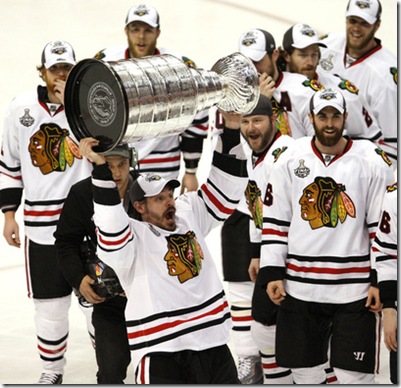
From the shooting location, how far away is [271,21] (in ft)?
36.1

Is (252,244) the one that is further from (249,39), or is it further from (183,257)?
(183,257)

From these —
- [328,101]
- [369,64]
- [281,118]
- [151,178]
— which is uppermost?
[369,64]

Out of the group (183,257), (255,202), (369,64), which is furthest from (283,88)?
(183,257)

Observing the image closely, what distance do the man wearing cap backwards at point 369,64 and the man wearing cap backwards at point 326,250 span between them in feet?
3.72

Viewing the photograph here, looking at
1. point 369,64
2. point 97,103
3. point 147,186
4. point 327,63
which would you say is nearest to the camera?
point 97,103

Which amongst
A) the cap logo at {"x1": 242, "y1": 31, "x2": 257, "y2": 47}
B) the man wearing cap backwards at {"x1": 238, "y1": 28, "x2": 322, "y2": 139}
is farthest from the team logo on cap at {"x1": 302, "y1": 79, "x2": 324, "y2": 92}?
the cap logo at {"x1": 242, "y1": 31, "x2": 257, "y2": 47}

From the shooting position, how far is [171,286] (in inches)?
170

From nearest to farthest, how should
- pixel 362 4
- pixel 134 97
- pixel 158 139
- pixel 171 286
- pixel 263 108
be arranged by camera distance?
pixel 134 97, pixel 171 286, pixel 263 108, pixel 158 139, pixel 362 4

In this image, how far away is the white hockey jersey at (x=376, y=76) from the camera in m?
6.15

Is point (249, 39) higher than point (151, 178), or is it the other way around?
point (249, 39)

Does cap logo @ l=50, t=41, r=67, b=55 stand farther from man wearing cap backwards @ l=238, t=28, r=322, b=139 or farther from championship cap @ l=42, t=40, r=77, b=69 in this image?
man wearing cap backwards @ l=238, t=28, r=322, b=139

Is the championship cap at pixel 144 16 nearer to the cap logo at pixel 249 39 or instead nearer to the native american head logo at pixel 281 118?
the cap logo at pixel 249 39

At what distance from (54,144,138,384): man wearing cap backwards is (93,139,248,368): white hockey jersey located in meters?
0.31

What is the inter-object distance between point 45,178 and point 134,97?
201cm
